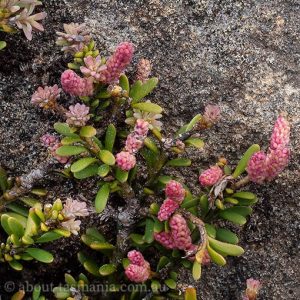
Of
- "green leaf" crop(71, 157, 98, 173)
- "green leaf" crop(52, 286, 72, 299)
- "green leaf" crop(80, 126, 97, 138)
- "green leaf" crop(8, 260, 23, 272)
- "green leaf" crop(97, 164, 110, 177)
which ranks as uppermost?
"green leaf" crop(80, 126, 97, 138)

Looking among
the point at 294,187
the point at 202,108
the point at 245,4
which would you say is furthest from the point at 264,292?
the point at 245,4

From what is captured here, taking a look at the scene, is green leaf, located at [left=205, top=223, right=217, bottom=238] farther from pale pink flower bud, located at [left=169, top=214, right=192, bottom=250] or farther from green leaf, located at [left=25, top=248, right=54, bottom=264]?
green leaf, located at [left=25, top=248, right=54, bottom=264]

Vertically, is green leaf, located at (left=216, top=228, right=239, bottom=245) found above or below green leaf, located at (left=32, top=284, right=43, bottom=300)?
above

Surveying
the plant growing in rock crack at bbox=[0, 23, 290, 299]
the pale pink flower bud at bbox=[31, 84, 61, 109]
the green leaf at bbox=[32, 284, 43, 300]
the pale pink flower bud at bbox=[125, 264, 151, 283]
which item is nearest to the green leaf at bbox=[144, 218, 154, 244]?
the plant growing in rock crack at bbox=[0, 23, 290, 299]

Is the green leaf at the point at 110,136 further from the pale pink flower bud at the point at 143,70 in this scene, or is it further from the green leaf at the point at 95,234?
the green leaf at the point at 95,234

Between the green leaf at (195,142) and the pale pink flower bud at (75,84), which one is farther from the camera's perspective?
the green leaf at (195,142)

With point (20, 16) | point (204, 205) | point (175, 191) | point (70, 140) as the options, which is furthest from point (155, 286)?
point (20, 16)

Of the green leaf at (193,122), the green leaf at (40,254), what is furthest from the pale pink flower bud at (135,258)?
the green leaf at (193,122)
